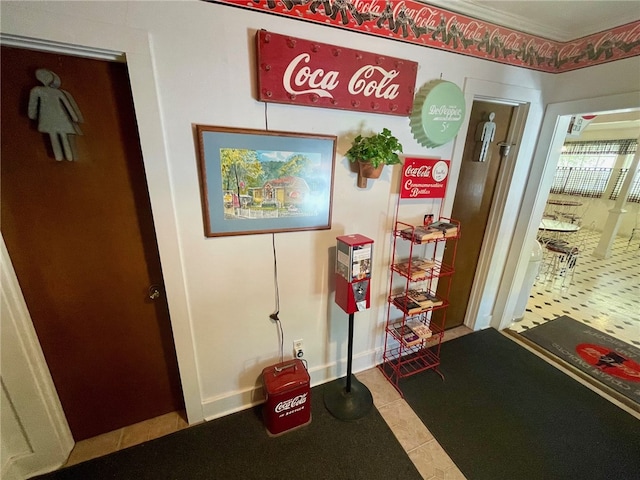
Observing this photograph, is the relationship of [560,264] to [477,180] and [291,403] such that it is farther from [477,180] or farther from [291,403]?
[291,403]

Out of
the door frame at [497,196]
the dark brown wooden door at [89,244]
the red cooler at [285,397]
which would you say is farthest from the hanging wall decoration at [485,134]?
the dark brown wooden door at [89,244]

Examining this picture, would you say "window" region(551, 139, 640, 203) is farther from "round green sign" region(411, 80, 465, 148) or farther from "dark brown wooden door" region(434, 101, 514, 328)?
"round green sign" region(411, 80, 465, 148)

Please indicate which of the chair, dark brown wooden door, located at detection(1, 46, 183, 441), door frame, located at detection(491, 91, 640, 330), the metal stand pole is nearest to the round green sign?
door frame, located at detection(491, 91, 640, 330)

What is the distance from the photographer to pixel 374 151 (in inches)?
55.4

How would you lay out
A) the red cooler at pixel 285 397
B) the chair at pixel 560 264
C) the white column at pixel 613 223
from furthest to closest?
the white column at pixel 613 223 < the chair at pixel 560 264 < the red cooler at pixel 285 397

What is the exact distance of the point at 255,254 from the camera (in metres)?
1.52

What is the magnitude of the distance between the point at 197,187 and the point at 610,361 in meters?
3.80

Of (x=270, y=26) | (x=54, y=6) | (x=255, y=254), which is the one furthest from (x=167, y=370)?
(x=270, y=26)

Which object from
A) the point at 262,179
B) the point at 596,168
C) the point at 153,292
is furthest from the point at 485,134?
the point at 596,168

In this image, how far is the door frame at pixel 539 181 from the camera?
1793 mm

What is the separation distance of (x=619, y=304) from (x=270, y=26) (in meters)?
5.11

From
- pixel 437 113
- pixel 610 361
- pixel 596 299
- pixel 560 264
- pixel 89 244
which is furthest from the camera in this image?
pixel 560 264

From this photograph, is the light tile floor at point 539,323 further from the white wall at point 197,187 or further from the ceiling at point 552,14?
the ceiling at point 552,14

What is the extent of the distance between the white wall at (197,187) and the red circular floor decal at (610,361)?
6.57 feet
